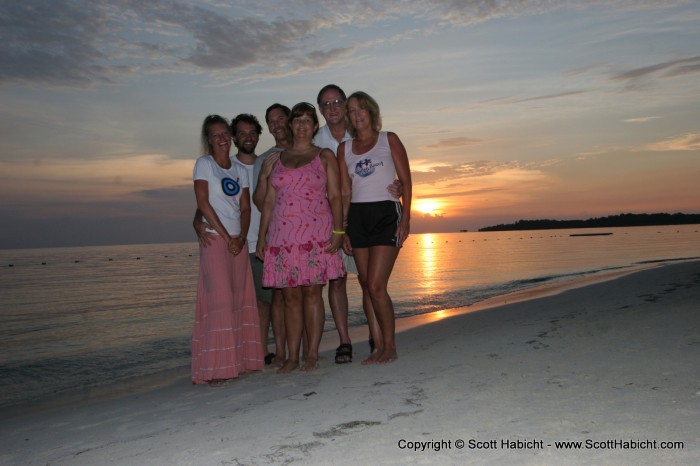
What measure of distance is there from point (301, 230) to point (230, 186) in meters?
0.79

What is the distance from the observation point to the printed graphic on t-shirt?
4824mm

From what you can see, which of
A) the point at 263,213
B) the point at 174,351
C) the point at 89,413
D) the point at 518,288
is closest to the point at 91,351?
the point at 174,351

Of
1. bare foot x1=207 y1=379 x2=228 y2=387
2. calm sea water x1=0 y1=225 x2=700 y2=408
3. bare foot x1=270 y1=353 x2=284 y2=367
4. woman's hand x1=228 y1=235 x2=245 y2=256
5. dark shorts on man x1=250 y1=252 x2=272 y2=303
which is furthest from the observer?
calm sea water x1=0 y1=225 x2=700 y2=408

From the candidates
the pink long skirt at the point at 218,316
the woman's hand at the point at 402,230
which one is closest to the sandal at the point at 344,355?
the pink long skirt at the point at 218,316

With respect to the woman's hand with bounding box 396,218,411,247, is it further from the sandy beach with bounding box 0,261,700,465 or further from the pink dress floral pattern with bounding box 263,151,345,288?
the sandy beach with bounding box 0,261,700,465

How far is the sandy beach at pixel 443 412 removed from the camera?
8.45 ft

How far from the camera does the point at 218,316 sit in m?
4.85

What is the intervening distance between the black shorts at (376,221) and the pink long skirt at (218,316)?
111 centimetres

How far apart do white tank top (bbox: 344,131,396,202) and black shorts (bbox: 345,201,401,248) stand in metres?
0.06

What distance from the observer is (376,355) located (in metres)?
4.98

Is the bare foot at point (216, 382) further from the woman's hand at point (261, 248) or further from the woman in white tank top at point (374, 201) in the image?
the woman in white tank top at point (374, 201)

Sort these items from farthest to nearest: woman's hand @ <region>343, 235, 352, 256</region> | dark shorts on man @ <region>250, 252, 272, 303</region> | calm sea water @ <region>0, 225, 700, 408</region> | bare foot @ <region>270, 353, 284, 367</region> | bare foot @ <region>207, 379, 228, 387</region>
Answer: calm sea water @ <region>0, 225, 700, 408</region> < dark shorts on man @ <region>250, 252, 272, 303</region> < bare foot @ <region>270, 353, 284, 367</region> < woman's hand @ <region>343, 235, 352, 256</region> < bare foot @ <region>207, 379, 228, 387</region>

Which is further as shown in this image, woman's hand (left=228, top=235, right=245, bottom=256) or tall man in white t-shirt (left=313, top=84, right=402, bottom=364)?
tall man in white t-shirt (left=313, top=84, right=402, bottom=364)

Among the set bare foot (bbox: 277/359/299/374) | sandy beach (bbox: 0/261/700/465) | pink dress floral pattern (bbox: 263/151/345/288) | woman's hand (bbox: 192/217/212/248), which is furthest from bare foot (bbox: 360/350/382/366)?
woman's hand (bbox: 192/217/212/248)
